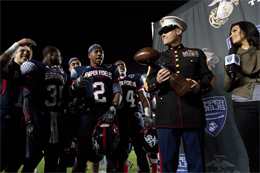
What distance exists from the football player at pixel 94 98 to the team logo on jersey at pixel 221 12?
6.10 feet

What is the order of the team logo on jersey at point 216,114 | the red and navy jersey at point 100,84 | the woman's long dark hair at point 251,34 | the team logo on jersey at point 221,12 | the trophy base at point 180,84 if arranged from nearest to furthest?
the trophy base at point 180,84, the woman's long dark hair at point 251,34, the red and navy jersey at point 100,84, the team logo on jersey at point 216,114, the team logo on jersey at point 221,12

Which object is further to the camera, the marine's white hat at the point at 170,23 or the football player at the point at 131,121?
the football player at the point at 131,121

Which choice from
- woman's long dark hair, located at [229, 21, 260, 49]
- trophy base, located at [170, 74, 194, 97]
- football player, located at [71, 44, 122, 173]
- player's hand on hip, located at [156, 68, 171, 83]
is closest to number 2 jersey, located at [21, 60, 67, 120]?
football player, located at [71, 44, 122, 173]

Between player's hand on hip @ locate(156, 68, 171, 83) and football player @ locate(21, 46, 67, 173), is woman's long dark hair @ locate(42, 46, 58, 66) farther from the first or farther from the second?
player's hand on hip @ locate(156, 68, 171, 83)

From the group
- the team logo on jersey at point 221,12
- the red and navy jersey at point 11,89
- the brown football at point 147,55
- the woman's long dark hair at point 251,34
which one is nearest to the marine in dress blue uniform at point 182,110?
the brown football at point 147,55

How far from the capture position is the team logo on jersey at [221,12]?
10.0ft

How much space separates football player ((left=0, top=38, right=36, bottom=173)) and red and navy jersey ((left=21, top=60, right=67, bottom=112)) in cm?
14

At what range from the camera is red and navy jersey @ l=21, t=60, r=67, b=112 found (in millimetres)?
2576

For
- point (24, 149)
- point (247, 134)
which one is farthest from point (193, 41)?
point (24, 149)

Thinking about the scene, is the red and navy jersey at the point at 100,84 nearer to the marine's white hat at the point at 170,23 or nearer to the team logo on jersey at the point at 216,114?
the marine's white hat at the point at 170,23

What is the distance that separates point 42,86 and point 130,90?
5.83 feet

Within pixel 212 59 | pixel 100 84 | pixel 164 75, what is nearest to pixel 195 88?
pixel 164 75

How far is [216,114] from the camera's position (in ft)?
9.87

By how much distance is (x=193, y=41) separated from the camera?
350cm
